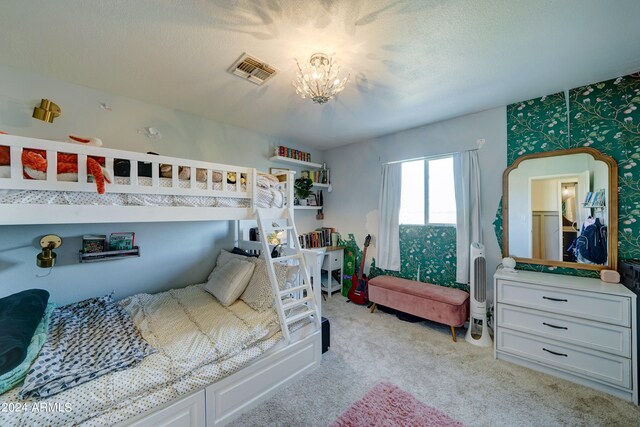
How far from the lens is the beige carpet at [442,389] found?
1.54 m

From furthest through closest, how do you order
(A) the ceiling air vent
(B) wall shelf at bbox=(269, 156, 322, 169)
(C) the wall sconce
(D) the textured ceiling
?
(B) wall shelf at bbox=(269, 156, 322, 169) < (C) the wall sconce < (A) the ceiling air vent < (D) the textured ceiling

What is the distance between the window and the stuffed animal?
10.5 ft

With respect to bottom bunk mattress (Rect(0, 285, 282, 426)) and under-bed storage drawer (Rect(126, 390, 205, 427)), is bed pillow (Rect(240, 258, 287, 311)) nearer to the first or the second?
bottom bunk mattress (Rect(0, 285, 282, 426))

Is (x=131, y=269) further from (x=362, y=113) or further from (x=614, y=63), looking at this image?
(x=614, y=63)

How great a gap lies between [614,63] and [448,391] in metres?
2.86

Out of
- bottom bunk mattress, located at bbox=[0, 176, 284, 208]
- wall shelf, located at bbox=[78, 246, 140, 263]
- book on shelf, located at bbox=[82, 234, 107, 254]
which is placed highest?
bottom bunk mattress, located at bbox=[0, 176, 284, 208]

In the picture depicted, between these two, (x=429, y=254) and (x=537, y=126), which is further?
(x=429, y=254)

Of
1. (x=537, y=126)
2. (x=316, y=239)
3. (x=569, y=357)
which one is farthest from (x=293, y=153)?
(x=569, y=357)

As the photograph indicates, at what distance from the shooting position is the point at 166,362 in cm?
133

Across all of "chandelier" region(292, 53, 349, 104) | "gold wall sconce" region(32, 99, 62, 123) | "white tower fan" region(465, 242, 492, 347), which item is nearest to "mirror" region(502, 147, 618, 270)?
"white tower fan" region(465, 242, 492, 347)

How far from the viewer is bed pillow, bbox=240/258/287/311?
198cm

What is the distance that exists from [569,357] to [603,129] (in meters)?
2.00

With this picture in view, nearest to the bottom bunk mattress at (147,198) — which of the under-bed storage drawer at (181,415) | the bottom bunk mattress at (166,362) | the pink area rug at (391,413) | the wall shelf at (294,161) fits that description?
the bottom bunk mattress at (166,362)

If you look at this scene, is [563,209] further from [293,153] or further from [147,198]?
[147,198]
